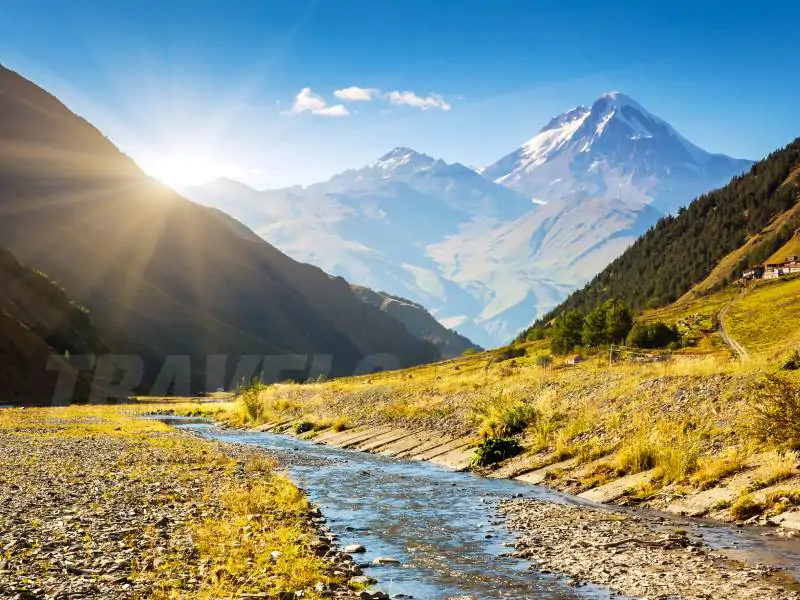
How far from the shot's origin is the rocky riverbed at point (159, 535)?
42.8ft

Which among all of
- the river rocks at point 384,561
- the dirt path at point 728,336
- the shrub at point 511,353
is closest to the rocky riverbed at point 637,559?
the river rocks at point 384,561

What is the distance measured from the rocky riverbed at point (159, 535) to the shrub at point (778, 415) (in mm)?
15157

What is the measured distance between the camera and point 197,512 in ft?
66.3

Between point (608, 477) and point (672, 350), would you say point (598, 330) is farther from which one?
point (608, 477)

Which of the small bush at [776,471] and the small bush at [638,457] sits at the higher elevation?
the small bush at [776,471]

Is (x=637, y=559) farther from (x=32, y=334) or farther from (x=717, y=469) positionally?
(x=32, y=334)

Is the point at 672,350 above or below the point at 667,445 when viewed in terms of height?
above

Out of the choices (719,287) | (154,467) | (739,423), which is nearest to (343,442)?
(154,467)

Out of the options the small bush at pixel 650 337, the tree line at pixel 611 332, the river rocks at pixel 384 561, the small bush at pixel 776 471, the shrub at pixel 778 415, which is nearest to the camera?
the river rocks at pixel 384 561

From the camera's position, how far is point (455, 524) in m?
21.0

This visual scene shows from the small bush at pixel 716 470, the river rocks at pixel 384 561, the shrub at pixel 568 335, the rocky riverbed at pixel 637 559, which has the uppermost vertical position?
the shrub at pixel 568 335

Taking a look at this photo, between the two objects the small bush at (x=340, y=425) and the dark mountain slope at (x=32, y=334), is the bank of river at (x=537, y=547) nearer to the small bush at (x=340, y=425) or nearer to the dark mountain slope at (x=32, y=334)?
the small bush at (x=340, y=425)

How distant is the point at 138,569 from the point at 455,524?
397 inches

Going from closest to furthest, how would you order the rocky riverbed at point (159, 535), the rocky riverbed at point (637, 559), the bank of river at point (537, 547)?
the rocky riverbed at point (159, 535), the rocky riverbed at point (637, 559), the bank of river at point (537, 547)
